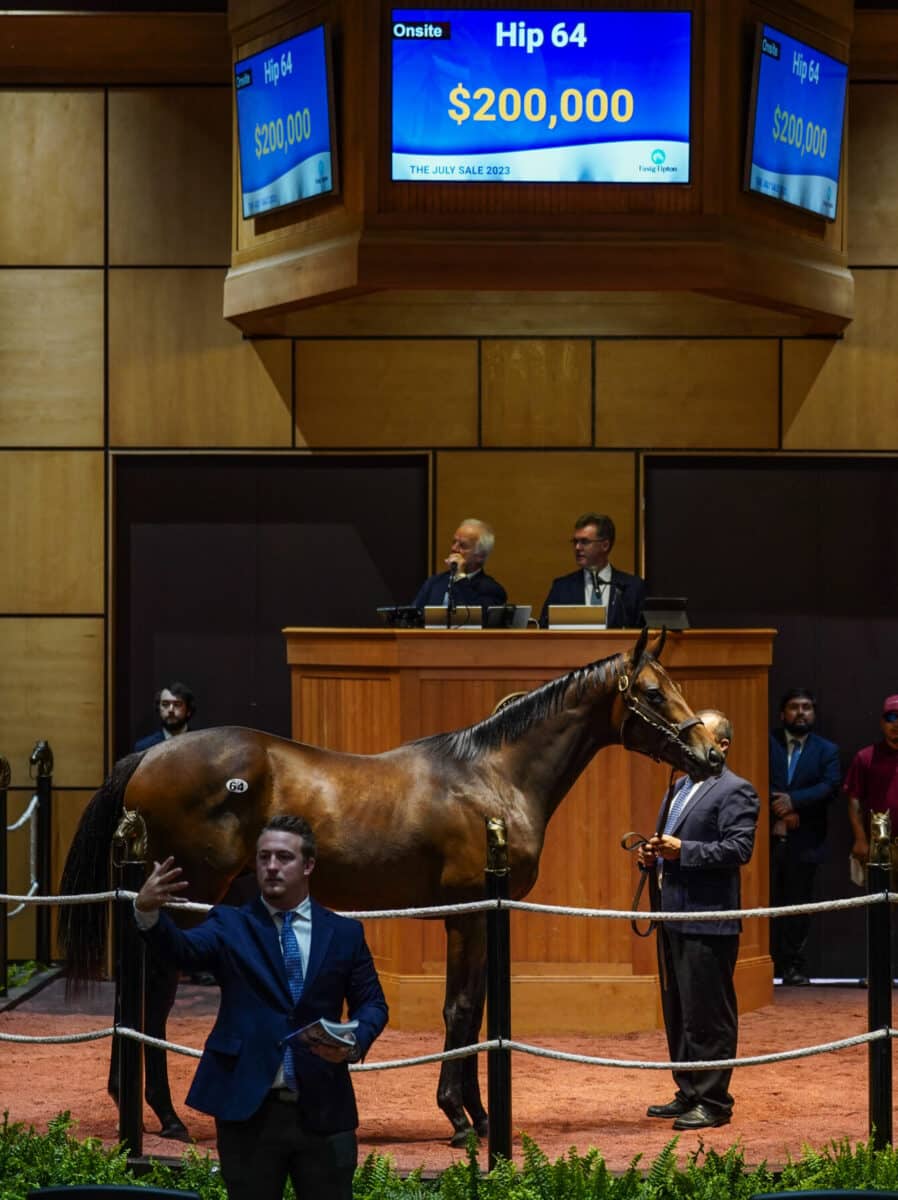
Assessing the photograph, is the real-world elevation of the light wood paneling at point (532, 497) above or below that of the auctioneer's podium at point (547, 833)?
above

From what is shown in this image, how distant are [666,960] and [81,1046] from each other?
3.37 m

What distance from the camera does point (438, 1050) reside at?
8.64 meters

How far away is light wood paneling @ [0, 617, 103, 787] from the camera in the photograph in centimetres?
1158

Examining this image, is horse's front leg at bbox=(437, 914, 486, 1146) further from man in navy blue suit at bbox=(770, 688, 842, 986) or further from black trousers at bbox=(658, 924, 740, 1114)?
man in navy blue suit at bbox=(770, 688, 842, 986)

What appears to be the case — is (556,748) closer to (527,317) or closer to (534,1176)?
(534,1176)

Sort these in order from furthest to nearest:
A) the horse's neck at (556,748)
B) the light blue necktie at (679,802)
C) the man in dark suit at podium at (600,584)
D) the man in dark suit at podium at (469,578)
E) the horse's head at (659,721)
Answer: the man in dark suit at podium at (469,578) → the man in dark suit at podium at (600,584) → the horse's neck at (556,748) → the light blue necktie at (679,802) → the horse's head at (659,721)

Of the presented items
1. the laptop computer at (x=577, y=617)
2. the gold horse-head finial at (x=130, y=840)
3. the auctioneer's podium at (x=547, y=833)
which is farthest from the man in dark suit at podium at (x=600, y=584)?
the gold horse-head finial at (x=130, y=840)

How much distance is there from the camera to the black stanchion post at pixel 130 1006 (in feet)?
21.0

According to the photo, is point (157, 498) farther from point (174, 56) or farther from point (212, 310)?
point (174, 56)

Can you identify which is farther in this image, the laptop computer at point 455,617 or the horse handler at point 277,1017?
the laptop computer at point 455,617

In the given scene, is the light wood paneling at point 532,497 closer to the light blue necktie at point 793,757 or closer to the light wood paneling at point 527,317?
the light wood paneling at point 527,317

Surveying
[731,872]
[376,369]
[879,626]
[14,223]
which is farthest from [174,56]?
[731,872]

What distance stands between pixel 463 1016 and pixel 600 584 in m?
3.24

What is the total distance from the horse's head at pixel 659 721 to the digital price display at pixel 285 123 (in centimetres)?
379
